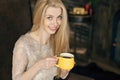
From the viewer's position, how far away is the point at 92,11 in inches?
185

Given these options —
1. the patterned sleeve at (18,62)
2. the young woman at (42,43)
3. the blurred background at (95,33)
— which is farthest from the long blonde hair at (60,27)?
the blurred background at (95,33)

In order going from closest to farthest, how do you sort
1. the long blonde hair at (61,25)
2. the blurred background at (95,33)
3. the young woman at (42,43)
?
the young woman at (42,43)
the long blonde hair at (61,25)
the blurred background at (95,33)

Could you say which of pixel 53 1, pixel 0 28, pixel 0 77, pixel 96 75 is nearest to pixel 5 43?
pixel 0 28

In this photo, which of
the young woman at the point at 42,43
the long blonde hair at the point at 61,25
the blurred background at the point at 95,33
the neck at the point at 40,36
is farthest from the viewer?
the blurred background at the point at 95,33

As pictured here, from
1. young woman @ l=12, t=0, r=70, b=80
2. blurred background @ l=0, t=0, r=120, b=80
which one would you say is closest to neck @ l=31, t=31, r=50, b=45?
young woman @ l=12, t=0, r=70, b=80

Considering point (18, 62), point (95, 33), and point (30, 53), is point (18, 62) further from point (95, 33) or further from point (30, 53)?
point (95, 33)

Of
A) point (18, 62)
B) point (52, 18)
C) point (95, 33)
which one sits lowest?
point (95, 33)

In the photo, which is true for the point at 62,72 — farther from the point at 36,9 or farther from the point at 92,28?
the point at 92,28

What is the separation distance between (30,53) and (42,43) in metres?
0.15

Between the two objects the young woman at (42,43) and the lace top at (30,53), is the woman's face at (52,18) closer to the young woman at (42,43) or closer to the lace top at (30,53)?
the young woman at (42,43)

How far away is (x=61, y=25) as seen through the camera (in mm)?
1884

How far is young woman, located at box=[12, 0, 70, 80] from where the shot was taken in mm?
1650

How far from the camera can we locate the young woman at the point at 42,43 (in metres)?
1.65

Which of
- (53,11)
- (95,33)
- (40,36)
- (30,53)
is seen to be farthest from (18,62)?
(95,33)
